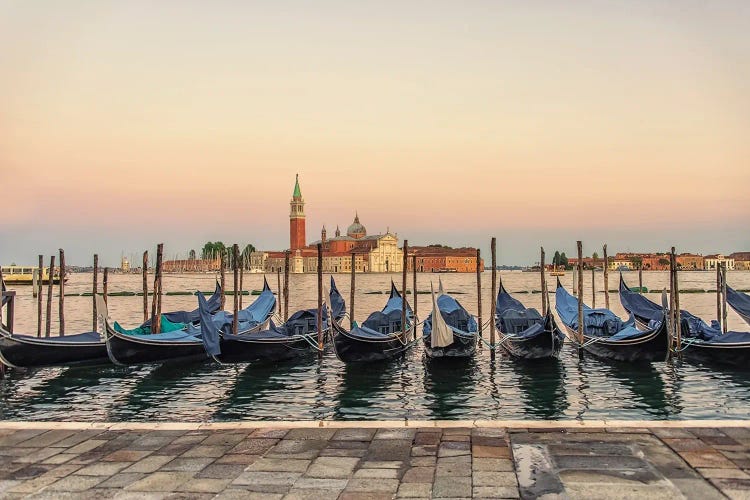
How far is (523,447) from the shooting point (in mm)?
4613

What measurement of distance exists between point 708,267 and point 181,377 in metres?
138

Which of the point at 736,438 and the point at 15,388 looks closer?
the point at 736,438

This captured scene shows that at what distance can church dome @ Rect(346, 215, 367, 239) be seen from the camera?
13412 centimetres

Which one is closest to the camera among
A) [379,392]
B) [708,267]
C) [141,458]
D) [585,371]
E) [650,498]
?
[650,498]

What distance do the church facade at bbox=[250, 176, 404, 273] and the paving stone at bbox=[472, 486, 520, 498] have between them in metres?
111

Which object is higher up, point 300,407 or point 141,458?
point 141,458

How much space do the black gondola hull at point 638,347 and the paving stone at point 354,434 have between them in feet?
25.8

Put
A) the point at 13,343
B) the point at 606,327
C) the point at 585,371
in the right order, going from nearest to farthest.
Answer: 1. the point at 13,343
2. the point at 585,371
3. the point at 606,327

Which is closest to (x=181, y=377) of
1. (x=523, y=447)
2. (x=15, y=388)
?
(x=15, y=388)

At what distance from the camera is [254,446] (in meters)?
4.81

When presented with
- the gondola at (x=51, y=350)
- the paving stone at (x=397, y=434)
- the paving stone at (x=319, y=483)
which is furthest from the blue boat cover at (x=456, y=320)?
the paving stone at (x=319, y=483)

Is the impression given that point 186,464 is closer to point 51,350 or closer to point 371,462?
point 371,462

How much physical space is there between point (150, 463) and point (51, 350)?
25.5 ft

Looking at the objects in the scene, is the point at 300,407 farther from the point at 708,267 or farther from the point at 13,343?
the point at 708,267
